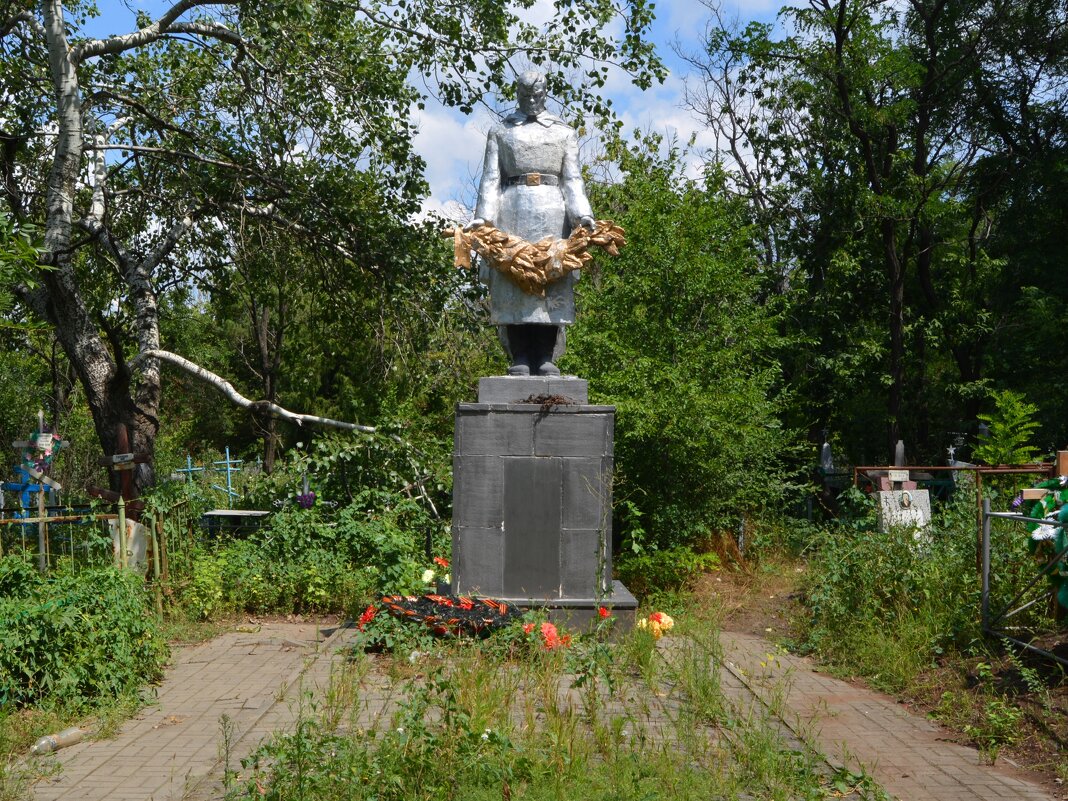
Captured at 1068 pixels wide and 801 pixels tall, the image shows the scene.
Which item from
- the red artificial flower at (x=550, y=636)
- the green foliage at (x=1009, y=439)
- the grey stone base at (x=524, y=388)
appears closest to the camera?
the red artificial flower at (x=550, y=636)

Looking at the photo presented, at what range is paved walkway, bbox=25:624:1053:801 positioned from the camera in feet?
16.3

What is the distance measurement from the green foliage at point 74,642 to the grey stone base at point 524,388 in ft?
9.44

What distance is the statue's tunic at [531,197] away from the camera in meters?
8.25

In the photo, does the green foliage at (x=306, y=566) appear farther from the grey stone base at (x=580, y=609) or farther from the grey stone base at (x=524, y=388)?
the grey stone base at (x=524, y=388)

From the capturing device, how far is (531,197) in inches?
325

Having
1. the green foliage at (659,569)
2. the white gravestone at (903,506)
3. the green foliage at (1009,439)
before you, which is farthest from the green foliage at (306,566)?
the green foliage at (1009,439)

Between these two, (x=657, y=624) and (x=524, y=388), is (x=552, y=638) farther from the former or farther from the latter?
(x=524, y=388)

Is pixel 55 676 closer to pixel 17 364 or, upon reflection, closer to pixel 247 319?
pixel 17 364

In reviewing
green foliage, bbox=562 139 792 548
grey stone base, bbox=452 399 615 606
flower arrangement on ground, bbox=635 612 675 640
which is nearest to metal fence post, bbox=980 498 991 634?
flower arrangement on ground, bbox=635 612 675 640

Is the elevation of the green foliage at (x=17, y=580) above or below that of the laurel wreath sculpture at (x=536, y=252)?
below

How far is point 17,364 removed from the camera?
Result: 69.8ft

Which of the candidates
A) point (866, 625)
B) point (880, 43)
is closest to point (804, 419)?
point (880, 43)

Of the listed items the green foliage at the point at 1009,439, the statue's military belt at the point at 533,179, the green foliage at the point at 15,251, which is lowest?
the green foliage at the point at 1009,439

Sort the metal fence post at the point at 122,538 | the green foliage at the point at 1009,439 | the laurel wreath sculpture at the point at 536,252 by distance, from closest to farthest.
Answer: the laurel wreath sculpture at the point at 536,252
the metal fence post at the point at 122,538
the green foliage at the point at 1009,439
